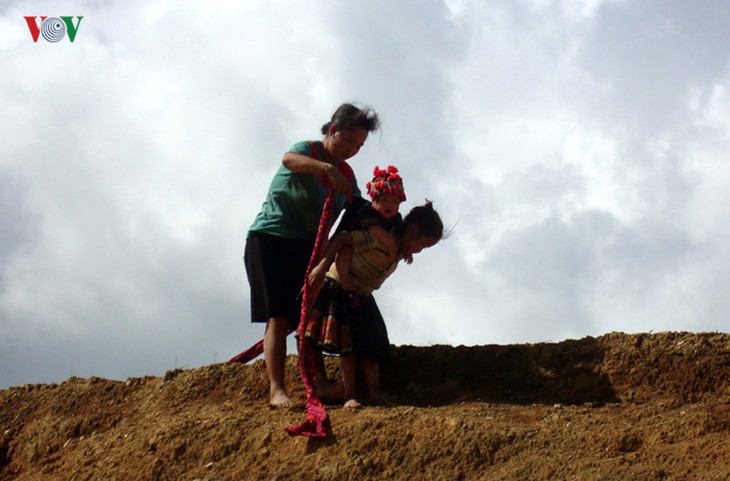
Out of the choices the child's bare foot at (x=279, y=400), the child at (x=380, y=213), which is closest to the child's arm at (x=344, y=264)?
the child at (x=380, y=213)

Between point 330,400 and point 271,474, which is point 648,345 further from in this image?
point 271,474

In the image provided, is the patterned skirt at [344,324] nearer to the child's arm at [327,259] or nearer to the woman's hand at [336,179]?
the child's arm at [327,259]

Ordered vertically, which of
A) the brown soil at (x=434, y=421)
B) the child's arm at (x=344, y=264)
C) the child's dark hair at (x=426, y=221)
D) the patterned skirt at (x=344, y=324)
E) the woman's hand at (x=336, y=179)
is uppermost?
the woman's hand at (x=336, y=179)

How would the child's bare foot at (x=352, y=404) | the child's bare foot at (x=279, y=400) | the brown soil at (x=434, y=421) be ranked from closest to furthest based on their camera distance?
the brown soil at (x=434, y=421)
the child's bare foot at (x=352, y=404)
the child's bare foot at (x=279, y=400)

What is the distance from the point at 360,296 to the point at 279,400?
74 cm

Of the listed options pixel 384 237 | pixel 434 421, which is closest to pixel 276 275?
pixel 384 237

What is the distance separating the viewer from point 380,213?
5.73 meters

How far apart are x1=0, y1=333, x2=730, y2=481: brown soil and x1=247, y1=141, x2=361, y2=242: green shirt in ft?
3.29

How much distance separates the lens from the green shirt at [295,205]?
5.81 meters

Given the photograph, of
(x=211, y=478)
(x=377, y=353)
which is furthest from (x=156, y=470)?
(x=377, y=353)

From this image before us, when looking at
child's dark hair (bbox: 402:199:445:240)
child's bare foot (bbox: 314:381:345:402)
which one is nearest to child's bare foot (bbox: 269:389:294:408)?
child's bare foot (bbox: 314:381:345:402)

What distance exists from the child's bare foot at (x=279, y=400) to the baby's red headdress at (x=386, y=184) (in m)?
1.19

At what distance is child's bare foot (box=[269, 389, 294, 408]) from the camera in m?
5.64

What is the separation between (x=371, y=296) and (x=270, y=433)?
114 centimetres
